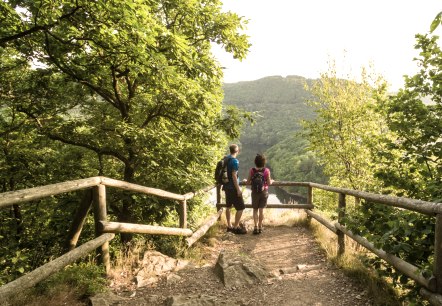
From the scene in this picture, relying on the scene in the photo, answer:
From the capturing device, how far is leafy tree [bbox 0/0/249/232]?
5.55 meters

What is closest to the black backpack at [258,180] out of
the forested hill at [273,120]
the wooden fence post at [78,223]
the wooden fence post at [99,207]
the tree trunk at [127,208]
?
the tree trunk at [127,208]

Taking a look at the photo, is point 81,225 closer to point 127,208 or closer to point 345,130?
point 127,208

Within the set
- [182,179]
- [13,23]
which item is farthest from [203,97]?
[13,23]

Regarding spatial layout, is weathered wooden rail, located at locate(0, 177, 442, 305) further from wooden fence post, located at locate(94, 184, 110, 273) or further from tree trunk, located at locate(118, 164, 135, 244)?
tree trunk, located at locate(118, 164, 135, 244)

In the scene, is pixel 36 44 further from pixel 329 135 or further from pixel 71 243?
pixel 329 135

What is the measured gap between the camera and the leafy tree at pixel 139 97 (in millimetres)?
5547

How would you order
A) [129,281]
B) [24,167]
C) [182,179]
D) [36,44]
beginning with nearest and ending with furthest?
[129,281] → [36,44] → [182,179] → [24,167]

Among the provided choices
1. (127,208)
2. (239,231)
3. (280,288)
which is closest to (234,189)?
(239,231)

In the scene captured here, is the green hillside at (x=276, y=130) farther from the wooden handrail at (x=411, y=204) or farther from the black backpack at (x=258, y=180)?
the wooden handrail at (x=411, y=204)

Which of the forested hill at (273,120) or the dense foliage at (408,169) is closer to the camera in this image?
the dense foliage at (408,169)

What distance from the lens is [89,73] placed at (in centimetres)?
609

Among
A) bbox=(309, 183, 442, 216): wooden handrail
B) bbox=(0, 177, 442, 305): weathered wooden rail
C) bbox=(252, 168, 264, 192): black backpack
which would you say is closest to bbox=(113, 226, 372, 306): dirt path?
bbox=(0, 177, 442, 305): weathered wooden rail

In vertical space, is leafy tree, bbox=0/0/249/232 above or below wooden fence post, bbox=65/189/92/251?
above

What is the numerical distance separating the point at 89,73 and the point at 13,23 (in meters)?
1.47
